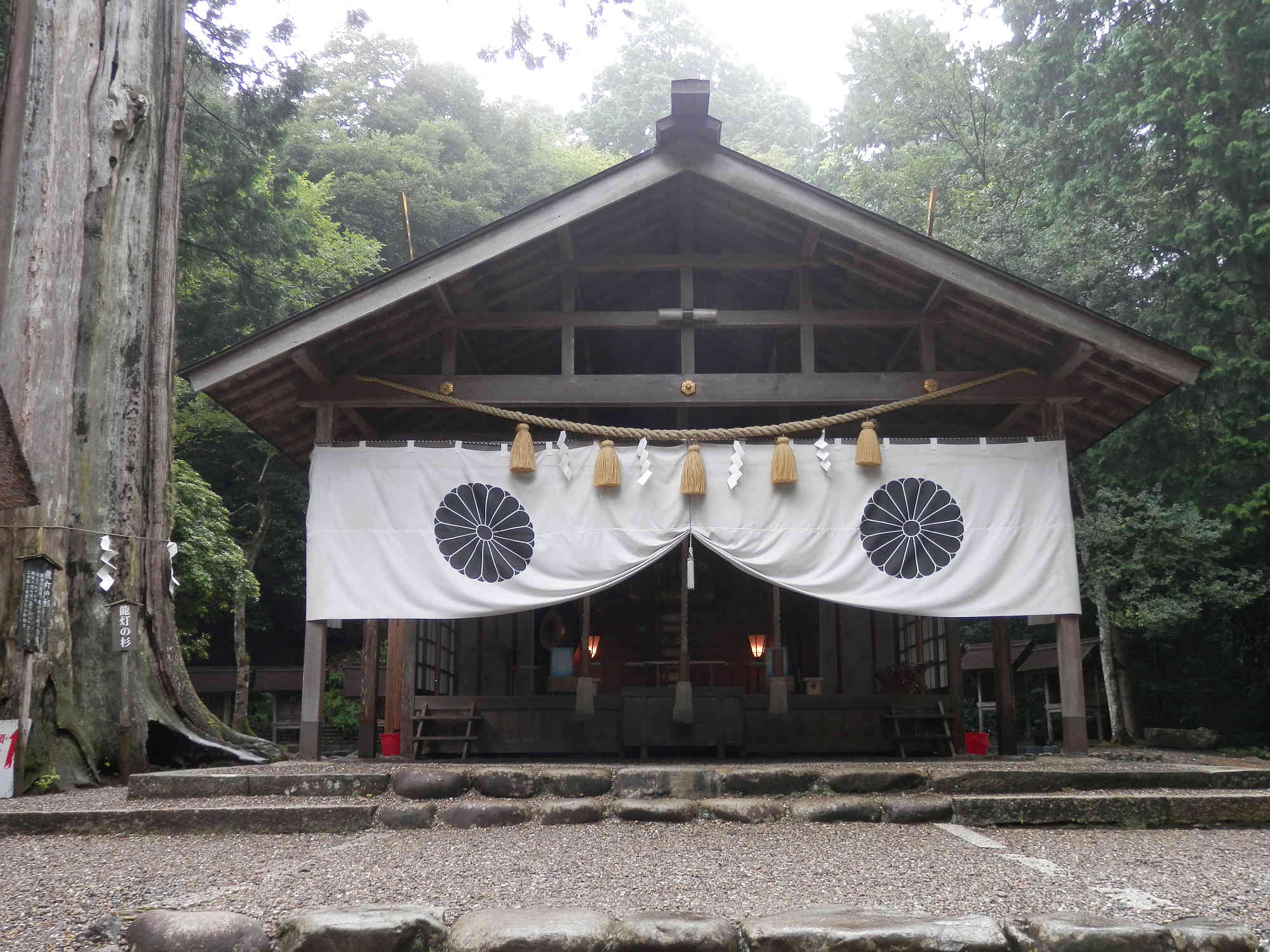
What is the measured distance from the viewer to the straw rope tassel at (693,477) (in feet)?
27.8

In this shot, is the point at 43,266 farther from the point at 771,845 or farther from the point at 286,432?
the point at 771,845

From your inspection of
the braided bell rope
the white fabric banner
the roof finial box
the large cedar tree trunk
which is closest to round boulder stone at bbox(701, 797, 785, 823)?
the white fabric banner

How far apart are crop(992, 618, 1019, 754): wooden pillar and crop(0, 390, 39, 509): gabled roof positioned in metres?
8.44

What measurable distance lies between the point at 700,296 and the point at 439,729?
535cm

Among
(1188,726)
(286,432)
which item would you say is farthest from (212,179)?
(1188,726)

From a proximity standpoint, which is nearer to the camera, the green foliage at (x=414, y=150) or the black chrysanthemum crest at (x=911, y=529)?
the black chrysanthemum crest at (x=911, y=529)

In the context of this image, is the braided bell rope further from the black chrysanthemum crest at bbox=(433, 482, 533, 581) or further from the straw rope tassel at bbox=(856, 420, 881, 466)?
the black chrysanthemum crest at bbox=(433, 482, 533, 581)

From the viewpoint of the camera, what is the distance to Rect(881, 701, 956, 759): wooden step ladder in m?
9.80

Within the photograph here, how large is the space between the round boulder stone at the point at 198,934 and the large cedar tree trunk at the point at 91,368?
4795 millimetres

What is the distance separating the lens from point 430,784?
6.55m

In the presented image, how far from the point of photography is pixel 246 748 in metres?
9.09

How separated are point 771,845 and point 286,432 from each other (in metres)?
6.46

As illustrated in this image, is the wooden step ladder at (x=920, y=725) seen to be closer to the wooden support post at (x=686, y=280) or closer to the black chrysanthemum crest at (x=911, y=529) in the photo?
the black chrysanthemum crest at (x=911, y=529)

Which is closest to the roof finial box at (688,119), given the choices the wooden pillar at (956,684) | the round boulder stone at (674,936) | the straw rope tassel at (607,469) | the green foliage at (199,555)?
the straw rope tassel at (607,469)
